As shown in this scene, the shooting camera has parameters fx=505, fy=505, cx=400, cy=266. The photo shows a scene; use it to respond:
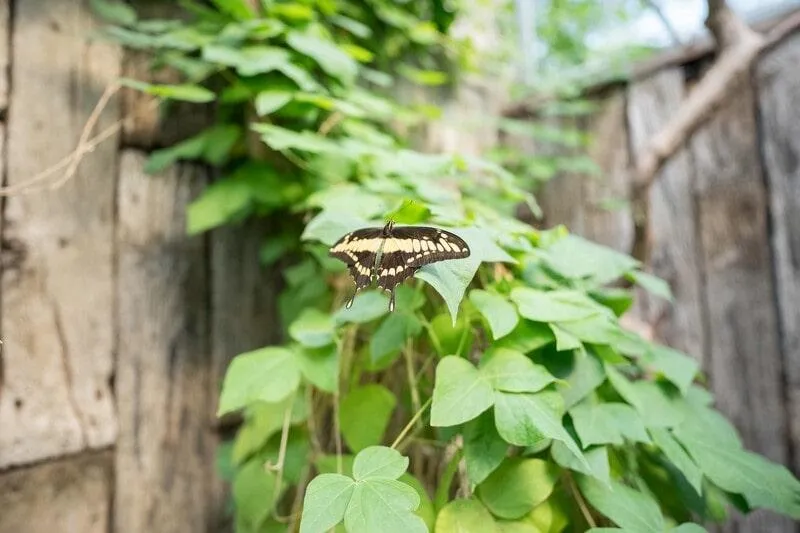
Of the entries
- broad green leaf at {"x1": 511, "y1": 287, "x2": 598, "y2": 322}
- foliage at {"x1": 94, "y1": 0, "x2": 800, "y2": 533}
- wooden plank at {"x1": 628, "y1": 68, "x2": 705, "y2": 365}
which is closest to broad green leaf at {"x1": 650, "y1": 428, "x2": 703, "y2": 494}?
foliage at {"x1": 94, "y1": 0, "x2": 800, "y2": 533}

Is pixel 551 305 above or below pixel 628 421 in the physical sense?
above

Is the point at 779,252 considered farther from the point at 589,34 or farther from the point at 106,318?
the point at 106,318

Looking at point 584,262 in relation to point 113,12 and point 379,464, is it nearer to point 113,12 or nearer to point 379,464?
point 379,464

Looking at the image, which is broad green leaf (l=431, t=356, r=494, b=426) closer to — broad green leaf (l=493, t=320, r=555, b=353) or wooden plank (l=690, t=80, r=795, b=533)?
broad green leaf (l=493, t=320, r=555, b=353)

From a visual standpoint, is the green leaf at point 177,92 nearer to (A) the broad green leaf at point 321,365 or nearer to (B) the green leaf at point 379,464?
(A) the broad green leaf at point 321,365

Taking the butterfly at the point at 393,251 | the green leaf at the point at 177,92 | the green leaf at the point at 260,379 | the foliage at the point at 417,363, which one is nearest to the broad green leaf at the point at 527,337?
the foliage at the point at 417,363

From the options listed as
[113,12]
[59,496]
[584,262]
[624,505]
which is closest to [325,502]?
[624,505]

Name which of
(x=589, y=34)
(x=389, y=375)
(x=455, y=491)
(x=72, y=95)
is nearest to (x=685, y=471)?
(x=455, y=491)
